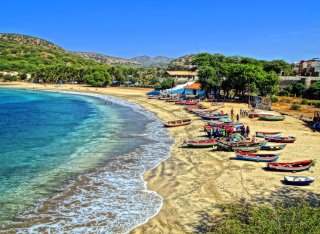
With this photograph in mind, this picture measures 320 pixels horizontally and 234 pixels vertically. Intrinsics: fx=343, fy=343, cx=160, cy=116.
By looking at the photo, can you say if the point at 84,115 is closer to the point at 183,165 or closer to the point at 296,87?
the point at 183,165

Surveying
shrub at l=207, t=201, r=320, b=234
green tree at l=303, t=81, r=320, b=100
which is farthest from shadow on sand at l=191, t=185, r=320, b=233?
green tree at l=303, t=81, r=320, b=100

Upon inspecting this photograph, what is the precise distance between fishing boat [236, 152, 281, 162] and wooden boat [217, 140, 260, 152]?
6.21 feet

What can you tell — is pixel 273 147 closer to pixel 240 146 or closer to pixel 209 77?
pixel 240 146

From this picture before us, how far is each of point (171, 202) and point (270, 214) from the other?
28.6 ft

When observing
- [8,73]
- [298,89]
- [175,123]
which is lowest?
[175,123]

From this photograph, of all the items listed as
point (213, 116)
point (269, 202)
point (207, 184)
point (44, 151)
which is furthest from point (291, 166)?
point (213, 116)

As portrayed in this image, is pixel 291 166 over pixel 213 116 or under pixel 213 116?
under

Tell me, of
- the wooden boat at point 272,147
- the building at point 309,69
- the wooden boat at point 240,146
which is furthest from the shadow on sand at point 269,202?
the building at point 309,69

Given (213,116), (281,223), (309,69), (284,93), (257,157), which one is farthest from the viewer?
(309,69)

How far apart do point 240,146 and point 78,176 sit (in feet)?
45.3

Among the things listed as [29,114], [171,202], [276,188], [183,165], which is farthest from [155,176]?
[29,114]

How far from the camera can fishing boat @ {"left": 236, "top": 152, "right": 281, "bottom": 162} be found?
2617 centimetres

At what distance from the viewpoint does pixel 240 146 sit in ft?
96.5

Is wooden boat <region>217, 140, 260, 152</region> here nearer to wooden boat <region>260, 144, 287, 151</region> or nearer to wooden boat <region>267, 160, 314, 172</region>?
wooden boat <region>260, 144, 287, 151</region>
